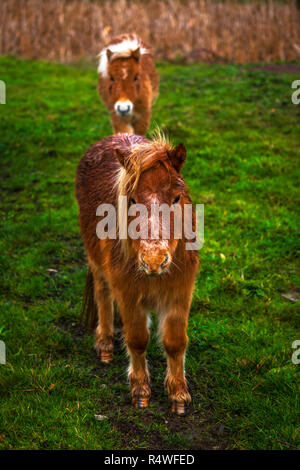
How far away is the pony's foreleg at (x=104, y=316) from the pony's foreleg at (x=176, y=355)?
2.53ft

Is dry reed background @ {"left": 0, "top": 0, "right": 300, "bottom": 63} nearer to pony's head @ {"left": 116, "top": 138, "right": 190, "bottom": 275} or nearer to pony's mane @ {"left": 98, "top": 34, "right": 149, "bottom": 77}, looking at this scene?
pony's mane @ {"left": 98, "top": 34, "right": 149, "bottom": 77}

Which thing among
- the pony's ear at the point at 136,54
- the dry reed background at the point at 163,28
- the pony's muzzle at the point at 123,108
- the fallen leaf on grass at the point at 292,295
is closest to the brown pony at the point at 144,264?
the fallen leaf on grass at the point at 292,295

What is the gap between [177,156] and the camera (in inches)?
114

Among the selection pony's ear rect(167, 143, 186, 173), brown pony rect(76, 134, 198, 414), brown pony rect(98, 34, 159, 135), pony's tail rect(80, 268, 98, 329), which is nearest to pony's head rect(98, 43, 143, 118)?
brown pony rect(98, 34, 159, 135)

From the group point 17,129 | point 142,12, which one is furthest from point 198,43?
point 17,129

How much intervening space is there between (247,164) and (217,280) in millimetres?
3030

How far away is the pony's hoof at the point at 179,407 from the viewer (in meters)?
3.24

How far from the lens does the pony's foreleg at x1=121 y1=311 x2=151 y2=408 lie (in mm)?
3189

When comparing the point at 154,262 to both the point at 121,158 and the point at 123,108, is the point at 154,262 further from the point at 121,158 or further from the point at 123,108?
the point at 123,108

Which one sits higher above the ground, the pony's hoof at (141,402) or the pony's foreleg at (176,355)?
the pony's foreleg at (176,355)

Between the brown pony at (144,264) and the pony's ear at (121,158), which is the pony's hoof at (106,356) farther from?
the pony's ear at (121,158)

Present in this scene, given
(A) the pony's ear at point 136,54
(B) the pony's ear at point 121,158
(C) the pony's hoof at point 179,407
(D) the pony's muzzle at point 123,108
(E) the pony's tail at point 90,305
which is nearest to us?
→ (B) the pony's ear at point 121,158

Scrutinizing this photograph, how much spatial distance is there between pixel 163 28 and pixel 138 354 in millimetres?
13805
